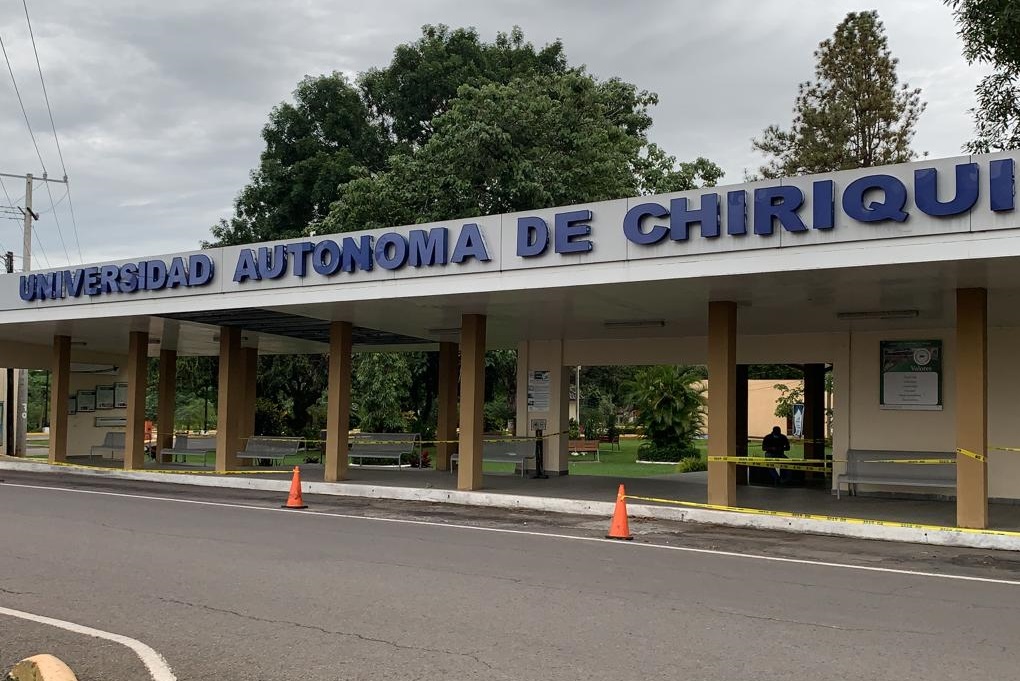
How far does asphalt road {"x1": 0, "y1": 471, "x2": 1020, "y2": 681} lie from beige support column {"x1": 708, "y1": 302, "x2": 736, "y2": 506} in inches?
66.4

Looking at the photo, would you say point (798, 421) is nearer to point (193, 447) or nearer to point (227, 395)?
point (193, 447)

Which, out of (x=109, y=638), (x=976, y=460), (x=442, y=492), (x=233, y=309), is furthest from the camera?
(x=233, y=309)

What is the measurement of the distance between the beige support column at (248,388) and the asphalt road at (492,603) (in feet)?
48.7

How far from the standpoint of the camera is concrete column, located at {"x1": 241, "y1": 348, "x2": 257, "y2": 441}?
28.6 metres

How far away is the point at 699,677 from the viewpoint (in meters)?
5.93

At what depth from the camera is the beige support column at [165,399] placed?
93.3 ft

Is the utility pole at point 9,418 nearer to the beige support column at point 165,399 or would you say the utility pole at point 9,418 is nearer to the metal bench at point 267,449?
the beige support column at point 165,399

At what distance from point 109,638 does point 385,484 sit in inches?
506

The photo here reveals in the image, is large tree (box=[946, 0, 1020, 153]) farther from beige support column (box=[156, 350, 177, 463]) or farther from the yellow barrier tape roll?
beige support column (box=[156, 350, 177, 463])

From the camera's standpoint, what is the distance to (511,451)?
2214cm

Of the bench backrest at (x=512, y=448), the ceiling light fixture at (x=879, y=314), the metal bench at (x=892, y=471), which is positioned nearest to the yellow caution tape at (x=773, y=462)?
the metal bench at (x=892, y=471)

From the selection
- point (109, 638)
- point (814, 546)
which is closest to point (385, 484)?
point (814, 546)

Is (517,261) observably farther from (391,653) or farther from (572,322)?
(391,653)

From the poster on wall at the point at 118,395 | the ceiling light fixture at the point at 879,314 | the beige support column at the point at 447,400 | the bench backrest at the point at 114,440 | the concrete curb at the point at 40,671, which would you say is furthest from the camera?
the poster on wall at the point at 118,395
